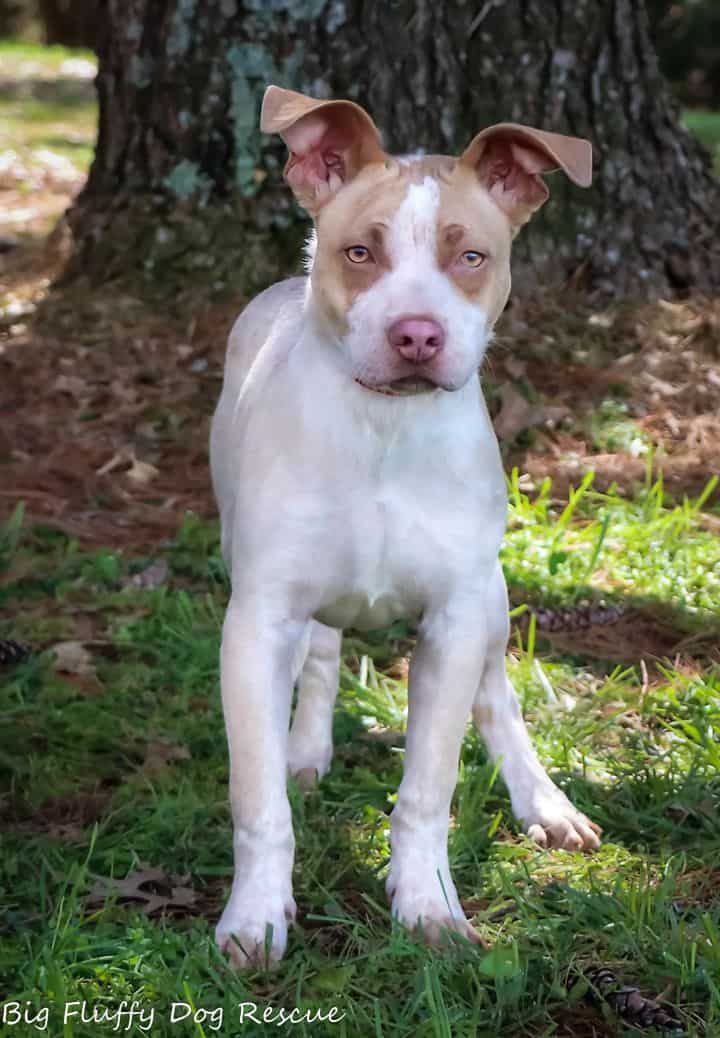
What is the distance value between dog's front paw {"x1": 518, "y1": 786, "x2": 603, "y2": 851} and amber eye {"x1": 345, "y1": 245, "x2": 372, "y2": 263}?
134cm

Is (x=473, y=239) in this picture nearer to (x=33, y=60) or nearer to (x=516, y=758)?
(x=516, y=758)

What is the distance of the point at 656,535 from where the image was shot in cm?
491

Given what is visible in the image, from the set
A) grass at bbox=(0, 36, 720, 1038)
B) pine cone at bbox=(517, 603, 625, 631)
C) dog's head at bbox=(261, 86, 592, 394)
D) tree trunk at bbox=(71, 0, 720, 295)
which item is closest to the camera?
grass at bbox=(0, 36, 720, 1038)

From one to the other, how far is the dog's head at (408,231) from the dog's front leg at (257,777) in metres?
0.59

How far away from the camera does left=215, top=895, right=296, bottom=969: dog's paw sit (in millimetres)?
2916

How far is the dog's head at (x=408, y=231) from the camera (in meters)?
2.92

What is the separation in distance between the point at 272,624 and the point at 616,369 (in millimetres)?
3211

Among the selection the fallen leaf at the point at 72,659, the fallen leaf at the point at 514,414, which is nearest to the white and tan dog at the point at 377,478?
the fallen leaf at the point at 72,659

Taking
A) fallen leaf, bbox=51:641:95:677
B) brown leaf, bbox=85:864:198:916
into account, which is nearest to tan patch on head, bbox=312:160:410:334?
brown leaf, bbox=85:864:198:916

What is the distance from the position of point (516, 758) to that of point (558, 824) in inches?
9.2

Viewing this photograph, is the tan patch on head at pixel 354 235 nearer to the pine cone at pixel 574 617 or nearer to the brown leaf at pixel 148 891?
the brown leaf at pixel 148 891

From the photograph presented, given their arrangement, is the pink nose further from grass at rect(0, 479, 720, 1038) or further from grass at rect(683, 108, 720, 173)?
grass at rect(683, 108, 720, 173)

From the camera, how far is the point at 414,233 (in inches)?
117

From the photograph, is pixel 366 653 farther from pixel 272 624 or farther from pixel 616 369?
pixel 616 369
